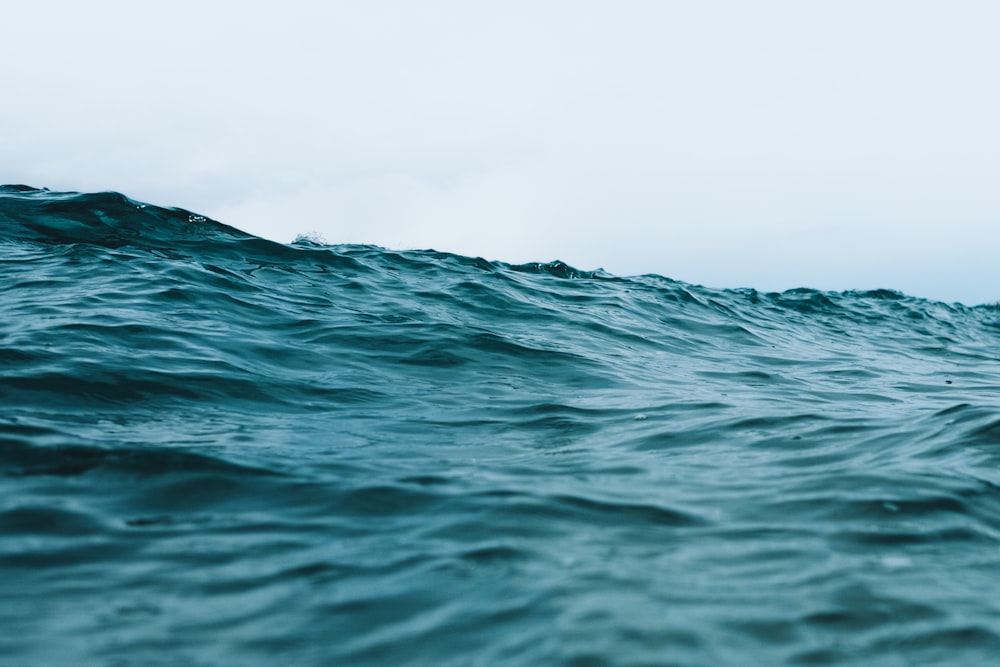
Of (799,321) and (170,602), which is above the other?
(799,321)

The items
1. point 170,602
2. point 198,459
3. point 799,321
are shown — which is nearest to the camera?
point 170,602

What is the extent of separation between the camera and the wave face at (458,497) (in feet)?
8.69

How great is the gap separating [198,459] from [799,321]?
1295 cm

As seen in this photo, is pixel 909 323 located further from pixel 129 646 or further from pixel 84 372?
pixel 129 646

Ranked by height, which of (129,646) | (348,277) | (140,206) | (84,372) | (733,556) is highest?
(140,206)

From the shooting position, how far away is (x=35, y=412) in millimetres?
4984

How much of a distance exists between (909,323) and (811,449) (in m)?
13.4

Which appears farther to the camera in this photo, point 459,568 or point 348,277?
point 348,277

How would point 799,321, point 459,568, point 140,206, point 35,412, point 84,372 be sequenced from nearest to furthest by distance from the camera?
point 459,568 → point 35,412 → point 84,372 → point 140,206 → point 799,321

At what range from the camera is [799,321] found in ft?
48.9

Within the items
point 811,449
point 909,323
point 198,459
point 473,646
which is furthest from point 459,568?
point 909,323

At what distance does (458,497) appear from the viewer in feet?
13.0

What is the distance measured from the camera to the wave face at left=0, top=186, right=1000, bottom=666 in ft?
8.69

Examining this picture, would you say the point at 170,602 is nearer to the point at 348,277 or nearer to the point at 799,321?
the point at 348,277
